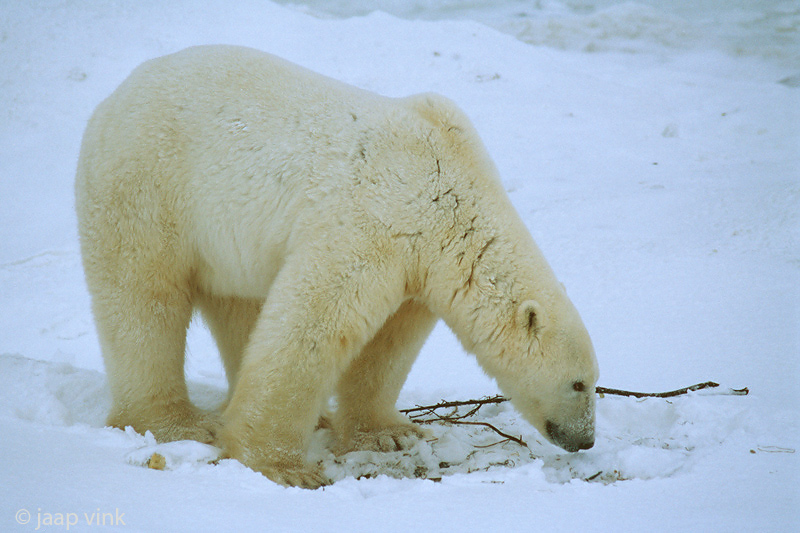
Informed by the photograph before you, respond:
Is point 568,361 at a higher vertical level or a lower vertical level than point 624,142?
lower

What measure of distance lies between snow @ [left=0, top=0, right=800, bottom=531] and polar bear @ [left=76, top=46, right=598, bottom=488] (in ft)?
1.38

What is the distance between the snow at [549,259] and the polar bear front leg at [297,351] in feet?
0.86

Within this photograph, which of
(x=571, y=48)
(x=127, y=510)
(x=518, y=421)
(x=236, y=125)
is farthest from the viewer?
(x=571, y=48)

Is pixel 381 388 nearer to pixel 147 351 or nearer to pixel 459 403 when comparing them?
pixel 459 403

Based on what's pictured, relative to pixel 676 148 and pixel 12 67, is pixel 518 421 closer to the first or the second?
pixel 676 148

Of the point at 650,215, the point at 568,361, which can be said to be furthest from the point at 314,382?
the point at 650,215

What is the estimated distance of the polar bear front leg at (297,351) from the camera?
311 cm

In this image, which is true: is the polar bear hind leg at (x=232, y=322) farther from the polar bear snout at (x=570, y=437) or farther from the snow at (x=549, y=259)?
the polar bear snout at (x=570, y=437)

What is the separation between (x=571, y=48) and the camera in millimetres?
14172

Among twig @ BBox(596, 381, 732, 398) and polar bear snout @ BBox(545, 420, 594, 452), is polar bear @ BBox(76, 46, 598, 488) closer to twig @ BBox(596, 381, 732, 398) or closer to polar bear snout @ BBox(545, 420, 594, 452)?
polar bear snout @ BBox(545, 420, 594, 452)

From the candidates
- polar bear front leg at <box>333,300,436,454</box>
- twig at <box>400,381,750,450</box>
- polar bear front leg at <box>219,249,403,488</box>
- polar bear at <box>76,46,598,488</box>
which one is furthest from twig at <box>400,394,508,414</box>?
polar bear front leg at <box>219,249,403,488</box>

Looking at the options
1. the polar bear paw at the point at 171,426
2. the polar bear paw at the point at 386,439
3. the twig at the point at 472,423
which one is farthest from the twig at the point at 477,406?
the polar bear paw at the point at 171,426

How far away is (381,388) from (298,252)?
119 centimetres

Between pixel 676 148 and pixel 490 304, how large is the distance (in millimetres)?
7152
